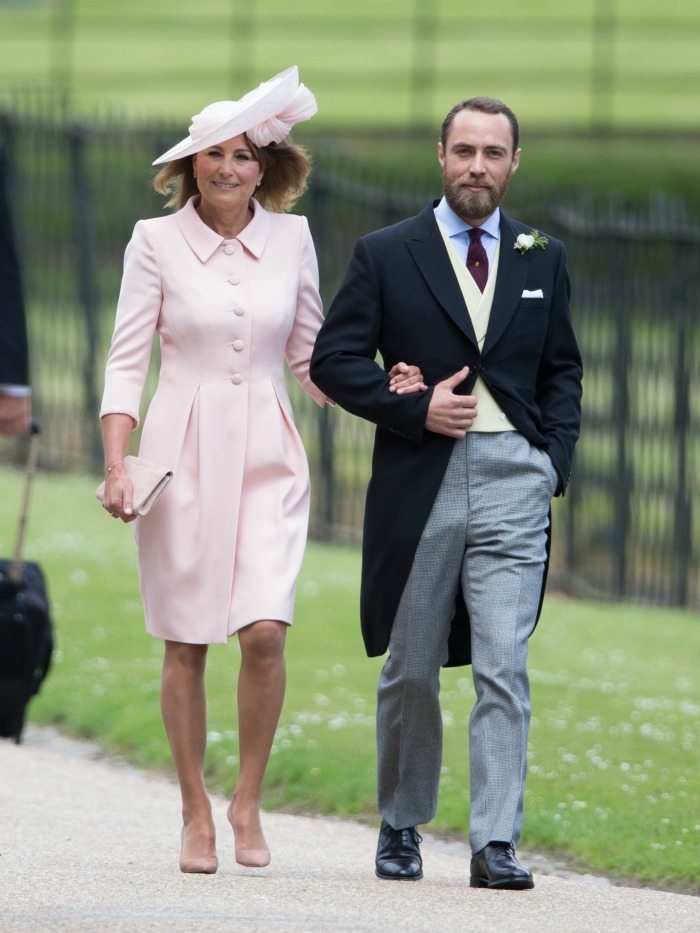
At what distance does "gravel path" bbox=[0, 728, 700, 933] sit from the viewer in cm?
423

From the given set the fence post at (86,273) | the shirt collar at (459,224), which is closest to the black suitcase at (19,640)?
the shirt collar at (459,224)

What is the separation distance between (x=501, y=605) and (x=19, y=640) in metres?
2.03

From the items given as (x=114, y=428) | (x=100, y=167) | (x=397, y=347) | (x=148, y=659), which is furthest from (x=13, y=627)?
(x=100, y=167)

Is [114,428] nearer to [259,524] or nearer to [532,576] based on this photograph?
[259,524]

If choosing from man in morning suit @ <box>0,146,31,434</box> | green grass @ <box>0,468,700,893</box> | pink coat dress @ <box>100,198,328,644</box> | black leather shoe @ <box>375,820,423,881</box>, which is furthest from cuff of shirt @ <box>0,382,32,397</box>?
green grass @ <box>0,468,700,893</box>

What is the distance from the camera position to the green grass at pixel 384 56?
32.2 meters

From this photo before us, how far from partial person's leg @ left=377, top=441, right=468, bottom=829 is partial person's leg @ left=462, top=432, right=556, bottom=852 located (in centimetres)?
5

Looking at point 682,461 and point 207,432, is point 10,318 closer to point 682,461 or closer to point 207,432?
point 207,432

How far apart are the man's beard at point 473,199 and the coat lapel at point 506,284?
0.10 m

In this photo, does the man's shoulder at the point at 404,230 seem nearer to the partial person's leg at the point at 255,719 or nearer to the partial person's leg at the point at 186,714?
the partial person's leg at the point at 255,719

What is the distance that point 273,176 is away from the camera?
5.30 meters

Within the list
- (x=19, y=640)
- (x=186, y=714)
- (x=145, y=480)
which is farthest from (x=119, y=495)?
(x=19, y=640)

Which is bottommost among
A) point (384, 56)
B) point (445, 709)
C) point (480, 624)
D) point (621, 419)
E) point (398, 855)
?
point (445, 709)

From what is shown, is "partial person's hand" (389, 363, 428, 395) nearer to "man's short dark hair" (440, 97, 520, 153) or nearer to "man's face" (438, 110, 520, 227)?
"man's face" (438, 110, 520, 227)
